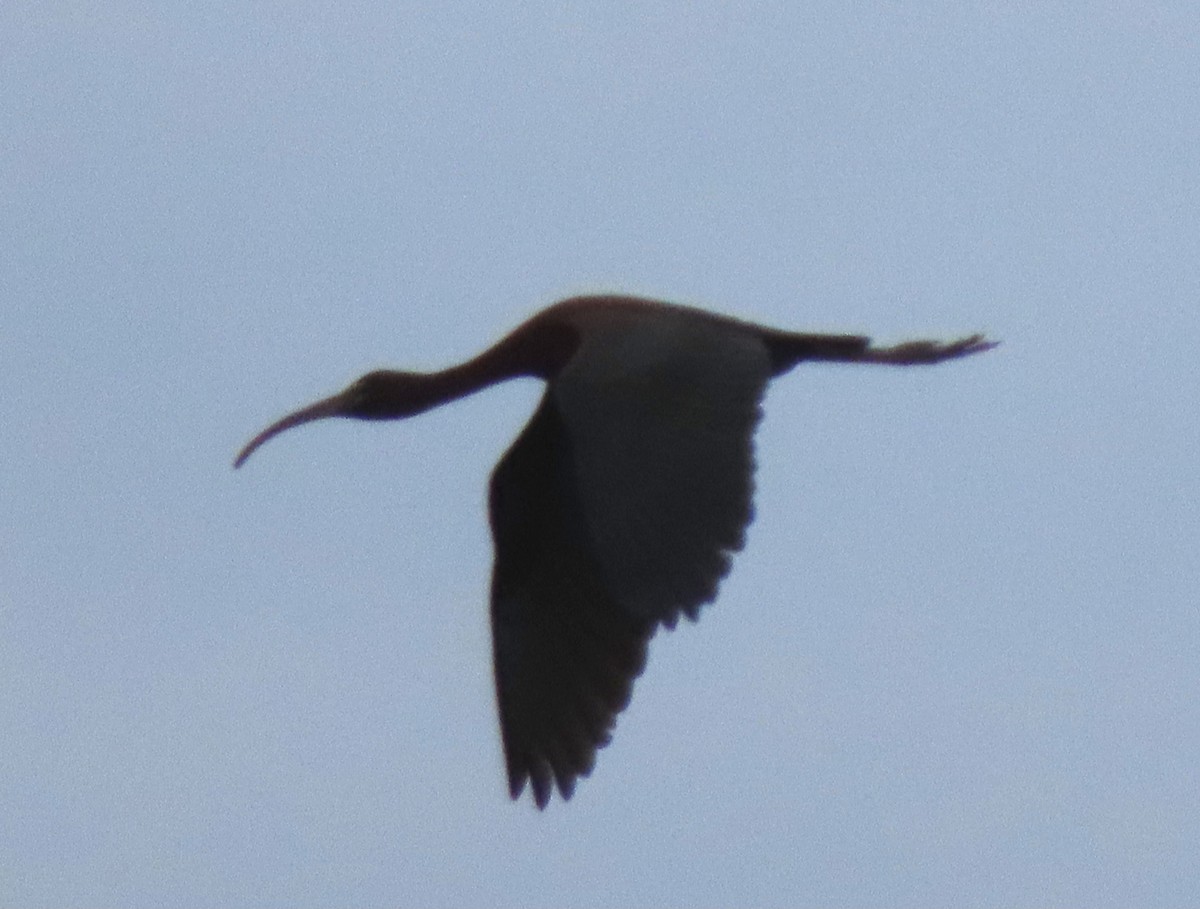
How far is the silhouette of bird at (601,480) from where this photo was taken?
16.0 meters

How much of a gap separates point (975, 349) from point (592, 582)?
2108mm

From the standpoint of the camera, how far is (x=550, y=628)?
1802 cm

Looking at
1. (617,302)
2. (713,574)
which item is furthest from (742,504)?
(617,302)

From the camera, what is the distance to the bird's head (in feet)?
61.2

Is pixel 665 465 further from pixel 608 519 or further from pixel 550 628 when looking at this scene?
pixel 550 628

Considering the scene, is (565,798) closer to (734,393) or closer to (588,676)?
(588,676)

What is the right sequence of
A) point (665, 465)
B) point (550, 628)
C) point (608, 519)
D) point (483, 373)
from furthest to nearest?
1. point (483, 373)
2. point (550, 628)
3. point (608, 519)
4. point (665, 465)

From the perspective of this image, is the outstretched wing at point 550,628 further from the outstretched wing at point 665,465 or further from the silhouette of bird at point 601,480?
the outstretched wing at point 665,465

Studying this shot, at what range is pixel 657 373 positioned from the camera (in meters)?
16.4

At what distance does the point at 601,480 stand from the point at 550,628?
6.58 ft

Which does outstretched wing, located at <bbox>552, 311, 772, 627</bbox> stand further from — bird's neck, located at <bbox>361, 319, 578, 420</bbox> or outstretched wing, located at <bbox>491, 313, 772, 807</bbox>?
bird's neck, located at <bbox>361, 319, 578, 420</bbox>

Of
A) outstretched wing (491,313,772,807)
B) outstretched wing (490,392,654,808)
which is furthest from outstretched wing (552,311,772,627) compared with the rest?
outstretched wing (490,392,654,808)

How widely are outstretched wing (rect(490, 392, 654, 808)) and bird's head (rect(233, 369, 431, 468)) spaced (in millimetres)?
707

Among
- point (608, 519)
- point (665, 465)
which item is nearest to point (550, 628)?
point (608, 519)
